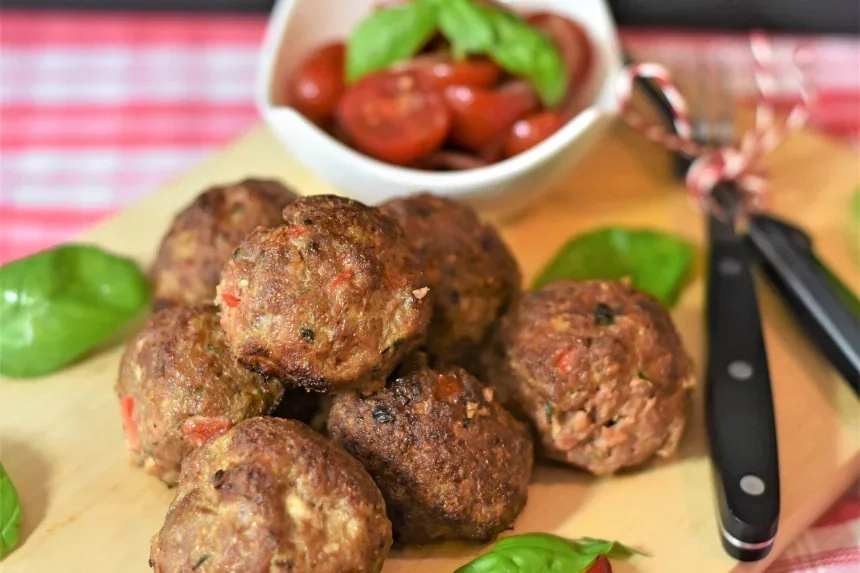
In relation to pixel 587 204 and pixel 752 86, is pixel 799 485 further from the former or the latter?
pixel 752 86

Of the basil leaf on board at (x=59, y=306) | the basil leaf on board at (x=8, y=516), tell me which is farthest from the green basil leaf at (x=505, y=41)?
the basil leaf on board at (x=8, y=516)

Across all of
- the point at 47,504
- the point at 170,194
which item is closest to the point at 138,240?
the point at 170,194

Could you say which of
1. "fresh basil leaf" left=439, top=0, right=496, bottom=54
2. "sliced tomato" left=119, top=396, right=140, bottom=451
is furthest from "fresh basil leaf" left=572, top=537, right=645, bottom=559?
"fresh basil leaf" left=439, top=0, right=496, bottom=54

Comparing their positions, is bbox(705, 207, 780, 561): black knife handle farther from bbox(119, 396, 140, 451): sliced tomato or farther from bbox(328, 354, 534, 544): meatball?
bbox(119, 396, 140, 451): sliced tomato

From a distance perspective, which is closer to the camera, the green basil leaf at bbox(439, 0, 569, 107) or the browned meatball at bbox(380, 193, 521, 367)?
the browned meatball at bbox(380, 193, 521, 367)

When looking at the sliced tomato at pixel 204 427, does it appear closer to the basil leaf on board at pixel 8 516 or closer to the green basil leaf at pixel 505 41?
the basil leaf on board at pixel 8 516
